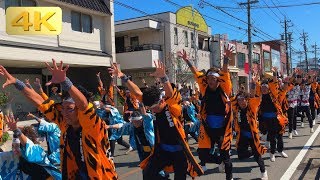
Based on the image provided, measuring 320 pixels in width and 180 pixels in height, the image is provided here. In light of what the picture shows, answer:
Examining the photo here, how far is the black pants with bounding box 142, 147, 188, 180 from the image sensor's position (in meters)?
5.17

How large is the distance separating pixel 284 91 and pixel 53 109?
24.9 feet

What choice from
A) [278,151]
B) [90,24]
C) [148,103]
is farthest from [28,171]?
[90,24]

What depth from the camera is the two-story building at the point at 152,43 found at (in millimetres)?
29427

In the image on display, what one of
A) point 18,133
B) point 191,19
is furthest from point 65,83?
point 191,19

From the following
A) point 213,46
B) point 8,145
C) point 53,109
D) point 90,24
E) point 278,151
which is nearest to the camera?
point 53,109

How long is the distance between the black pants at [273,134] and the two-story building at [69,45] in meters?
12.1

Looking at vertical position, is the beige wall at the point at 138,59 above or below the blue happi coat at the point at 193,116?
above

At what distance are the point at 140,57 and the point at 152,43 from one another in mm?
2318

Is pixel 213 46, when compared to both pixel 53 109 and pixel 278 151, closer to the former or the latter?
pixel 278 151

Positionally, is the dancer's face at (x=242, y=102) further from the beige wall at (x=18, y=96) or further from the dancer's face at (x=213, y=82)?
the beige wall at (x=18, y=96)

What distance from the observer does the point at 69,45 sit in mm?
21766

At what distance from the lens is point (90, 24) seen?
2345 cm

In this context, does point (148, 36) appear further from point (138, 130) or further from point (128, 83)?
point (128, 83)

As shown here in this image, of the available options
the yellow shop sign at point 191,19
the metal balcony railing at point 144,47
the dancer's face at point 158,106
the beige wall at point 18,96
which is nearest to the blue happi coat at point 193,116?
the dancer's face at point 158,106
